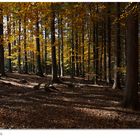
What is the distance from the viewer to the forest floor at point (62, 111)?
37.9 feet

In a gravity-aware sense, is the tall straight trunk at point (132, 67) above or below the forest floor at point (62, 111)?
above

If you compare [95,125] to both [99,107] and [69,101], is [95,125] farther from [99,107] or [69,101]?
[69,101]

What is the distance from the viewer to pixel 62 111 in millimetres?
13375

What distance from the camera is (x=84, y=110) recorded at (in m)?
13.7

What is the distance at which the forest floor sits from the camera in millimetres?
11539

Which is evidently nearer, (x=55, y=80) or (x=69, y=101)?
(x=69, y=101)

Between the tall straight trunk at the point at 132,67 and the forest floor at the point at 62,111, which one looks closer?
the forest floor at the point at 62,111

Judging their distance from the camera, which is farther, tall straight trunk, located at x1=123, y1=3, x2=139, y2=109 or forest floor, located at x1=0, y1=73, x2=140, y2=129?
tall straight trunk, located at x1=123, y1=3, x2=139, y2=109

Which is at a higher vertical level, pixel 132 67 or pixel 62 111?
pixel 132 67

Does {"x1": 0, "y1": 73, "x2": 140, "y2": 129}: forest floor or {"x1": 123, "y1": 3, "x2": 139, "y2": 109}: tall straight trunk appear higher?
{"x1": 123, "y1": 3, "x2": 139, "y2": 109}: tall straight trunk

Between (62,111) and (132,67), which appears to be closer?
(62,111)
